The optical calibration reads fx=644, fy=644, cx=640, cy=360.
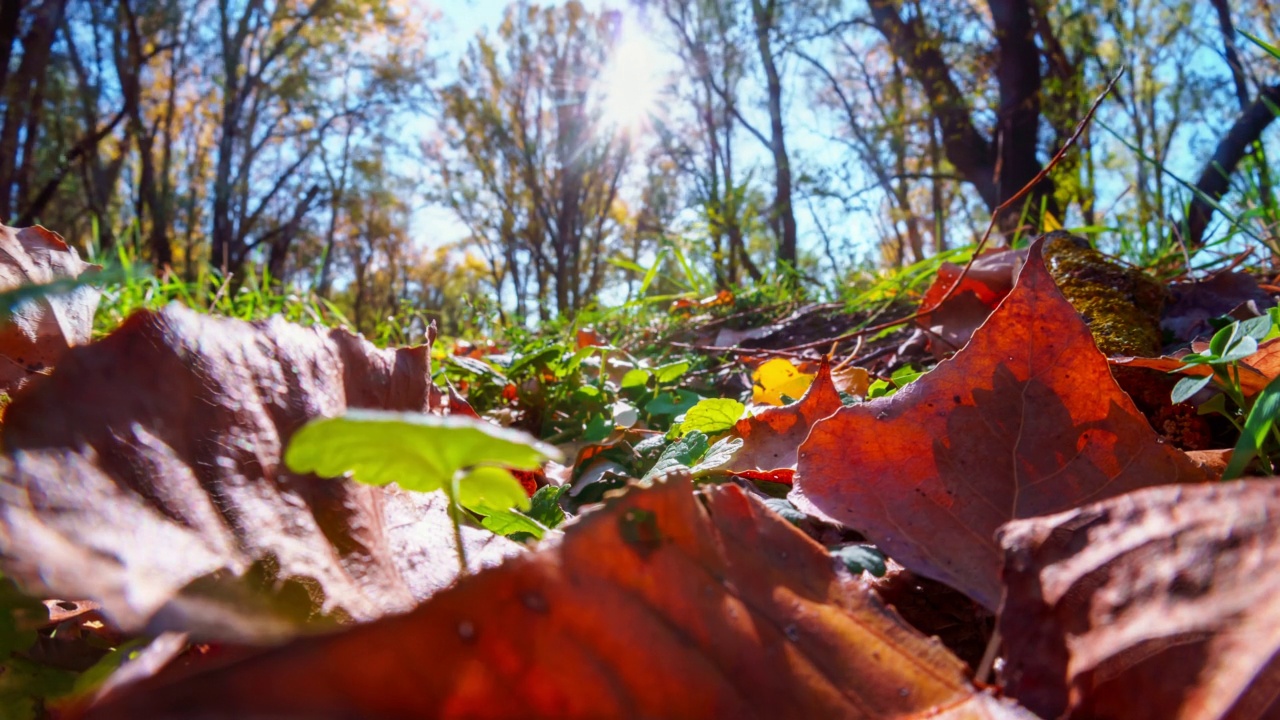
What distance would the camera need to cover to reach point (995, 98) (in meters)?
8.30

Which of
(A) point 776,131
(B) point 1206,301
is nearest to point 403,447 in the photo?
(B) point 1206,301

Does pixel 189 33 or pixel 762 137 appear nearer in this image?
pixel 762 137

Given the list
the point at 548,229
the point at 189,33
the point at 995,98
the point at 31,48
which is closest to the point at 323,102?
the point at 189,33

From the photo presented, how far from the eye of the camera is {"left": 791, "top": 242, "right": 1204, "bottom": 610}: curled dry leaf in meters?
0.61

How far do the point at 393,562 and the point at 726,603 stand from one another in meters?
0.33

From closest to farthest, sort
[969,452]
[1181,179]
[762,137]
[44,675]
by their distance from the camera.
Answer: [44,675] < [969,452] < [1181,179] < [762,137]

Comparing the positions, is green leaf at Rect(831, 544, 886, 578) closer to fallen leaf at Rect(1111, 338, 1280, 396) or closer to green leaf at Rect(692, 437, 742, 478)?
green leaf at Rect(692, 437, 742, 478)

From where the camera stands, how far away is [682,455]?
2.93 feet

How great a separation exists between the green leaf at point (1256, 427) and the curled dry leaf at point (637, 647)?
1.43 feet

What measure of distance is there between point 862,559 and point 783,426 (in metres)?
0.38

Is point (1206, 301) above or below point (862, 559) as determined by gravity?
above

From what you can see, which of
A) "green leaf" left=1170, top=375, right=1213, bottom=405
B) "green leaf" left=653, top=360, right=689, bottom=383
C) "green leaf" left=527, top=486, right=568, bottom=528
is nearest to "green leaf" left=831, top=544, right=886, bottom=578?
"green leaf" left=527, top=486, right=568, bottom=528

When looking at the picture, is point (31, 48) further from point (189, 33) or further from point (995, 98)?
point (995, 98)

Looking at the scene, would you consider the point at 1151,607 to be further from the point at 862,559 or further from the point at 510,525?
the point at 510,525
